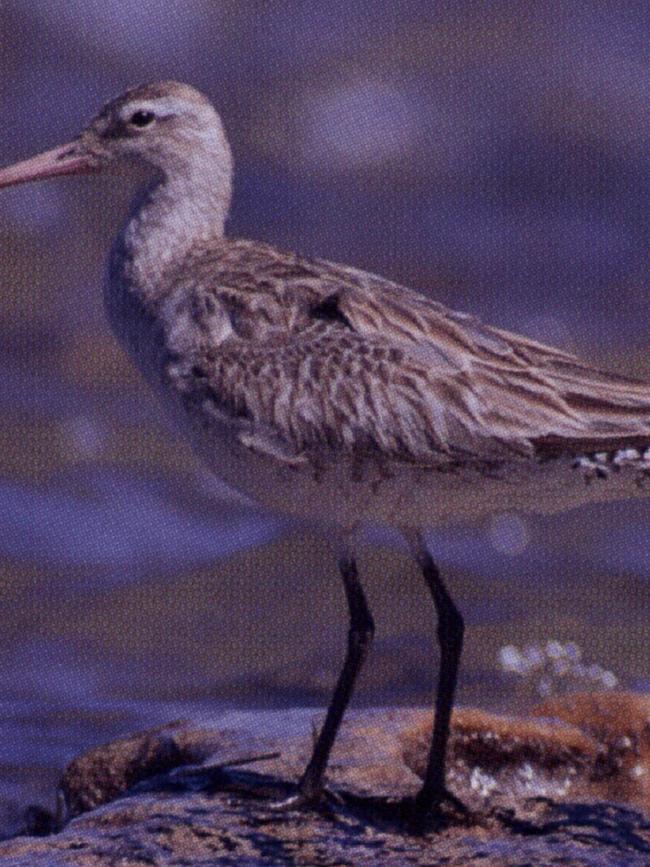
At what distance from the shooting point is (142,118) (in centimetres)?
1073

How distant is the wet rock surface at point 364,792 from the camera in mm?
8547

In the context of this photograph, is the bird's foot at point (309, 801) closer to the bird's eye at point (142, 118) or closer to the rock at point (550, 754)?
the rock at point (550, 754)

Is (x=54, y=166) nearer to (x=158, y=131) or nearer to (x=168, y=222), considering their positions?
(x=158, y=131)

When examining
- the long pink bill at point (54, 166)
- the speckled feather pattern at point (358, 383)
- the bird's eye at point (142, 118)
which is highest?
the bird's eye at point (142, 118)

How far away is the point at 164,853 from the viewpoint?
8.41 metres

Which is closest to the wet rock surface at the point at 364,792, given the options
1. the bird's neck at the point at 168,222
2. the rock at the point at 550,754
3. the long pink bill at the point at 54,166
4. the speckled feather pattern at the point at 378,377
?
the rock at the point at 550,754

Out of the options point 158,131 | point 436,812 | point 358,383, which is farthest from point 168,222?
point 436,812

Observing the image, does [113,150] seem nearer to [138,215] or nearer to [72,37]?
[138,215]

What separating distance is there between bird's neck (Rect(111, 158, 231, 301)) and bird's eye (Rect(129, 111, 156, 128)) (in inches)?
8.6

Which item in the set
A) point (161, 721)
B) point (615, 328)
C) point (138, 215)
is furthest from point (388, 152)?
point (138, 215)

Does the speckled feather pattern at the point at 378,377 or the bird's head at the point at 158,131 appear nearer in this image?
the speckled feather pattern at the point at 378,377

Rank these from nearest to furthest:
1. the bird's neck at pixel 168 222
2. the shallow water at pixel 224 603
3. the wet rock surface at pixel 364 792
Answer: the wet rock surface at pixel 364 792 → the bird's neck at pixel 168 222 → the shallow water at pixel 224 603

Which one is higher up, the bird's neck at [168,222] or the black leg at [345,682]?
the bird's neck at [168,222]

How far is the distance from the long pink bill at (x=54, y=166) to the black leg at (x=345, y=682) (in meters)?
2.28
